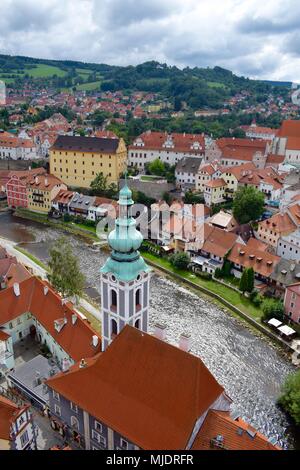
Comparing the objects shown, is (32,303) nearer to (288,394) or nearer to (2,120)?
(288,394)

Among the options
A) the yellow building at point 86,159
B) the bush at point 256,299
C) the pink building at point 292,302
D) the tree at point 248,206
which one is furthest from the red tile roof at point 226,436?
the yellow building at point 86,159

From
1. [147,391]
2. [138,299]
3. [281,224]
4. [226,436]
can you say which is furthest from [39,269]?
[226,436]

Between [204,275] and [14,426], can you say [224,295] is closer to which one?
[204,275]

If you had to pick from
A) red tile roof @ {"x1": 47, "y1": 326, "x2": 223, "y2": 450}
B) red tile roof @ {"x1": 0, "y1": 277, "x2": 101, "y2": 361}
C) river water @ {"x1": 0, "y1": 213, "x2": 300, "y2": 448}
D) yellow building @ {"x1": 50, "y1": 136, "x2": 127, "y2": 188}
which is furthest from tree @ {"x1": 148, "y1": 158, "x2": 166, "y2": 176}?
red tile roof @ {"x1": 47, "y1": 326, "x2": 223, "y2": 450}

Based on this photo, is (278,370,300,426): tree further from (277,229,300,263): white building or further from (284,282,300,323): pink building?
(277,229,300,263): white building

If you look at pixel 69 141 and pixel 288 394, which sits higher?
pixel 69 141
